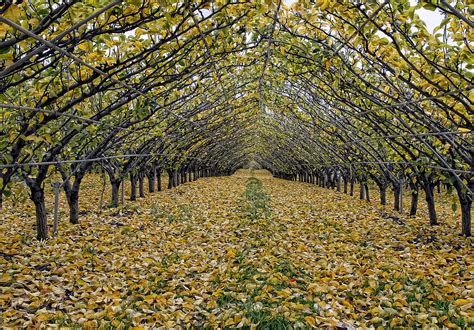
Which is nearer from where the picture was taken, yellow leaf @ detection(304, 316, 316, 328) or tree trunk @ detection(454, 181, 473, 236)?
yellow leaf @ detection(304, 316, 316, 328)

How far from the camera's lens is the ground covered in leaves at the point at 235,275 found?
3732mm

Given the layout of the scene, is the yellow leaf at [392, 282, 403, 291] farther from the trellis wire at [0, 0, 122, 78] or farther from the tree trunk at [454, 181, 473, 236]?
the trellis wire at [0, 0, 122, 78]

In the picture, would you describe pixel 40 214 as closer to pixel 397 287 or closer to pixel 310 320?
pixel 310 320

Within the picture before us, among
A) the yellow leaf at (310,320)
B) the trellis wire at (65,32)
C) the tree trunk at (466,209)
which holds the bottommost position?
the yellow leaf at (310,320)

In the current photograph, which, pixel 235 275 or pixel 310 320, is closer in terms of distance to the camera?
pixel 310 320

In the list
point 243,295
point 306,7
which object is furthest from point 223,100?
point 243,295

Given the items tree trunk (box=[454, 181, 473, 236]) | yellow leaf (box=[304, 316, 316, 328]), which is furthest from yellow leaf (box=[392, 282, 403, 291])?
tree trunk (box=[454, 181, 473, 236])

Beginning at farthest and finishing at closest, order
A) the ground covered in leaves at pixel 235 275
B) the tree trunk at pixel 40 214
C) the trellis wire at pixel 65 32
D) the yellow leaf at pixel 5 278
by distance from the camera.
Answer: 1. the tree trunk at pixel 40 214
2. the yellow leaf at pixel 5 278
3. the ground covered in leaves at pixel 235 275
4. the trellis wire at pixel 65 32

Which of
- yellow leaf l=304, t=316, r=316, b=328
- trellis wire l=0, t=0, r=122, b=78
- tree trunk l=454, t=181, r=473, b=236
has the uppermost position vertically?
trellis wire l=0, t=0, r=122, b=78


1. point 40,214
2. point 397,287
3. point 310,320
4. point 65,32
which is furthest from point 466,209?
point 40,214

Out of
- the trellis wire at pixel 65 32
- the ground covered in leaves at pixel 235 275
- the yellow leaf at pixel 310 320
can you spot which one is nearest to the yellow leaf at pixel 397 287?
the ground covered in leaves at pixel 235 275

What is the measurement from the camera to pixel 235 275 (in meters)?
4.99

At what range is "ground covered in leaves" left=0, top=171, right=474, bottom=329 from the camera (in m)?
3.73

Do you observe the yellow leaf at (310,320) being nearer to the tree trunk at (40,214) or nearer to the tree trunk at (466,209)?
the tree trunk at (40,214)
